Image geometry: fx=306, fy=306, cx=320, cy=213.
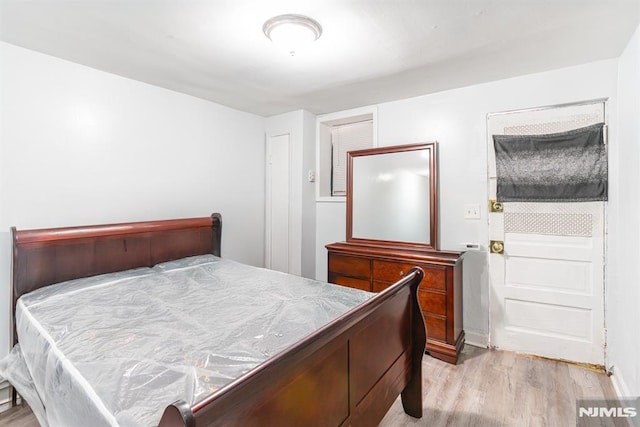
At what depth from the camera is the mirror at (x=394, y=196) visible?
2.88 metres

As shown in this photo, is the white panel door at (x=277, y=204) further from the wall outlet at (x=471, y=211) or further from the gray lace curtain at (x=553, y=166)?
the gray lace curtain at (x=553, y=166)

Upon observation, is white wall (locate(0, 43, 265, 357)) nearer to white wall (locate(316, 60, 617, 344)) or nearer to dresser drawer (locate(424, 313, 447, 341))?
white wall (locate(316, 60, 617, 344))

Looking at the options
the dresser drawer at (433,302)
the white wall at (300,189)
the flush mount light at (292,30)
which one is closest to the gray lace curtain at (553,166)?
the dresser drawer at (433,302)

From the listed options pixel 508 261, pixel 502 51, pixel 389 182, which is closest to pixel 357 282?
pixel 389 182

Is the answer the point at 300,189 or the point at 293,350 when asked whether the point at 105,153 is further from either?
the point at 293,350

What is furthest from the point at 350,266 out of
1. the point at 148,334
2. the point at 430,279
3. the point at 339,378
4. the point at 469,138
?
the point at 148,334

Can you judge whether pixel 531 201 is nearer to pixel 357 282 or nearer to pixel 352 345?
pixel 357 282

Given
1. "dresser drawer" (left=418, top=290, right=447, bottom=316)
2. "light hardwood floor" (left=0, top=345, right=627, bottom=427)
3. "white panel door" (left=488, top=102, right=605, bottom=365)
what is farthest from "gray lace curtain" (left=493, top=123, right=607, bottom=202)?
"light hardwood floor" (left=0, top=345, right=627, bottom=427)

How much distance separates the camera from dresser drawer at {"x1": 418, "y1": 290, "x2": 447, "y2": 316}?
248cm

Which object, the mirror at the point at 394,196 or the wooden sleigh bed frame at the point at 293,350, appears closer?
the wooden sleigh bed frame at the point at 293,350

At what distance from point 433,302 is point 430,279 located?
0.19 metres

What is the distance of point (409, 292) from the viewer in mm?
1842

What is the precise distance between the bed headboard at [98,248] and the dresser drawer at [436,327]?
2.15m

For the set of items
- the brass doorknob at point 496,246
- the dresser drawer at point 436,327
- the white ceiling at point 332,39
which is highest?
the white ceiling at point 332,39
